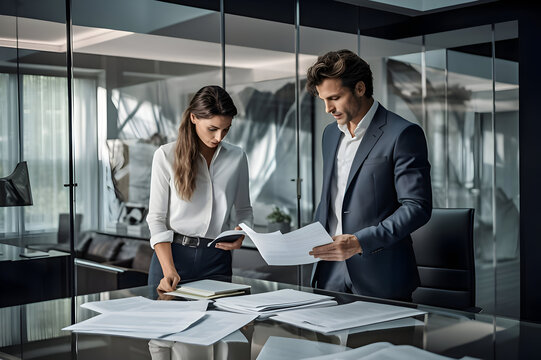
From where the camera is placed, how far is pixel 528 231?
525 cm

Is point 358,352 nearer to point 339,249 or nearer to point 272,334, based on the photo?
point 272,334

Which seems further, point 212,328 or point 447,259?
point 447,259

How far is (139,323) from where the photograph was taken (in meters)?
1.71

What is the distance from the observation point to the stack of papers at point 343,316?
5.51 feet

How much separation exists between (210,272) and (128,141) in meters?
1.93

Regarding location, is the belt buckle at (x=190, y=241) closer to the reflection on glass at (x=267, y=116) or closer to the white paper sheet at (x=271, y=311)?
the white paper sheet at (x=271, y=311)

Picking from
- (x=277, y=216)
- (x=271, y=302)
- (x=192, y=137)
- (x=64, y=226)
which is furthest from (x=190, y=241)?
(x=277, y=216)

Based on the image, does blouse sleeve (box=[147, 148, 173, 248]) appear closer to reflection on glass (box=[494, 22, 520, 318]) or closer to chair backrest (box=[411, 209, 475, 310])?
chair backrest (box=[411, 209, 475, 310])

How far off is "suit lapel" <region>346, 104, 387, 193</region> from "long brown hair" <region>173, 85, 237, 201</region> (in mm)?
560

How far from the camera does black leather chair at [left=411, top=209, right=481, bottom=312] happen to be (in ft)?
9.47

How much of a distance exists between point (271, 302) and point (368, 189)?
68 cm

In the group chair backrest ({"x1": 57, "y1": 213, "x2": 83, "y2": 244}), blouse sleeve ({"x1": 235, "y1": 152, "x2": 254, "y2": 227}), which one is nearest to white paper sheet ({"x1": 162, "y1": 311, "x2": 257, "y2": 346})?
blouse sleeve ({"x1": 235, "y1": 152, "x2": 254, "y2": 227})

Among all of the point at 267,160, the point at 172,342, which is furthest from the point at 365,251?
the point at 267,160

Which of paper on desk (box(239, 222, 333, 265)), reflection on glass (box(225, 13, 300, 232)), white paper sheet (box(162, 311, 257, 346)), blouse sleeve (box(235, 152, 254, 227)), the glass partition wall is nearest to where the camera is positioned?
white paper sheet (box(162, 311, 257, 346))
